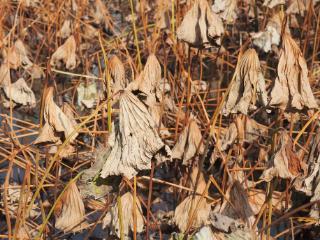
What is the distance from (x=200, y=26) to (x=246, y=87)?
31cm

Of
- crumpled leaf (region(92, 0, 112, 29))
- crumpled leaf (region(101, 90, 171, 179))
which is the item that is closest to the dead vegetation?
crumpled leaf (region(101, 90, 171, 179))

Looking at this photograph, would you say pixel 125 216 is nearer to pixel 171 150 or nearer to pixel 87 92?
pixel 171 150

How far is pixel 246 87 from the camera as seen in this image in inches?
46.8

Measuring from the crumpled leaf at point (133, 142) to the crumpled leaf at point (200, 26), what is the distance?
53 cm

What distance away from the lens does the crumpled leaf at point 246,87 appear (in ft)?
3.86

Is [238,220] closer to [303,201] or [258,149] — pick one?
[303,201]

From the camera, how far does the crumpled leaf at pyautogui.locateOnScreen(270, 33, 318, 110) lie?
1.14 m

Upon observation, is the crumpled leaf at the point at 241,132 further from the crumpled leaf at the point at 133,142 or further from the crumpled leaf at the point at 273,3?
the crumpled leaf at the point at 133,142

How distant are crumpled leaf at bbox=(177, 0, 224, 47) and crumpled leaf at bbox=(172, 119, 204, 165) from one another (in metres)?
0.20

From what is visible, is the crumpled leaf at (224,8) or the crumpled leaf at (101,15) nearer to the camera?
the crumpled leaf at (224,8)

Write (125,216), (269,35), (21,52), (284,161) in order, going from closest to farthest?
(284,161), (125,216), (269,35), (21,52)

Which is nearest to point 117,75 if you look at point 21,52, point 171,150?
point 171,150

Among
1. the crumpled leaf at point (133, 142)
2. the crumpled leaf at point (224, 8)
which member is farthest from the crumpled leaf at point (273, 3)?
the crumpled leaf at point (133, 142)

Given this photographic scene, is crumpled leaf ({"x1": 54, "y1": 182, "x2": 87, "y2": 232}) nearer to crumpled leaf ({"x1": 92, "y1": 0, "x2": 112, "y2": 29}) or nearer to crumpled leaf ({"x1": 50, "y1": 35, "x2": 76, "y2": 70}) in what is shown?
crumpled leaf ({"x1": 50, "y1": 35, "x2": 76, "y2": 70})
